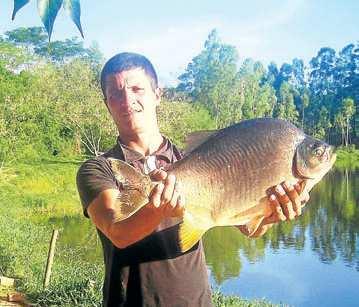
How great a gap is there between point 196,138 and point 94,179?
43 centimetres

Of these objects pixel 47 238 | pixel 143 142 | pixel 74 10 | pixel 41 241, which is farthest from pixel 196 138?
pixel 47 238

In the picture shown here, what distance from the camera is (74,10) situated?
103 centimetres

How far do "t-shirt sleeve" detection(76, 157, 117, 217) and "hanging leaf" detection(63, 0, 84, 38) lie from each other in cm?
98

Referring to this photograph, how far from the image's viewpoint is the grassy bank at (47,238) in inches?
305

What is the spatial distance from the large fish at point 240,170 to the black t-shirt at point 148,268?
0.34 feet

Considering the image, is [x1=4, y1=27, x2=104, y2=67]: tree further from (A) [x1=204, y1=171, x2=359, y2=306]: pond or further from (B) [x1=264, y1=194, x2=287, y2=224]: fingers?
(B) [x1=264, y1=194, x2=287, y2=224]: fingers

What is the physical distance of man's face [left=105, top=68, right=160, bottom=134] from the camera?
2076 mm

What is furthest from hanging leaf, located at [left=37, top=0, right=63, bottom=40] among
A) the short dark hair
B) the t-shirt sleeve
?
the short dark hair

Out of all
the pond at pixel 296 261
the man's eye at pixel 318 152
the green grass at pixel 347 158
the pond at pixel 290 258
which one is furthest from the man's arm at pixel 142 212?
the green grass at pixel 347 158

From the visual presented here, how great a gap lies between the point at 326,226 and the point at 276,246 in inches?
134

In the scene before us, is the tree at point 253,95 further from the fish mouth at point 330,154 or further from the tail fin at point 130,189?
the tail fin at point 130,189

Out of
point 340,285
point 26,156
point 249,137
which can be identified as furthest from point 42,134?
point 249,137

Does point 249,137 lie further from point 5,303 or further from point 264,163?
point 5,303

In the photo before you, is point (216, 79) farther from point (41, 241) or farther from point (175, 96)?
point (41, 241)
